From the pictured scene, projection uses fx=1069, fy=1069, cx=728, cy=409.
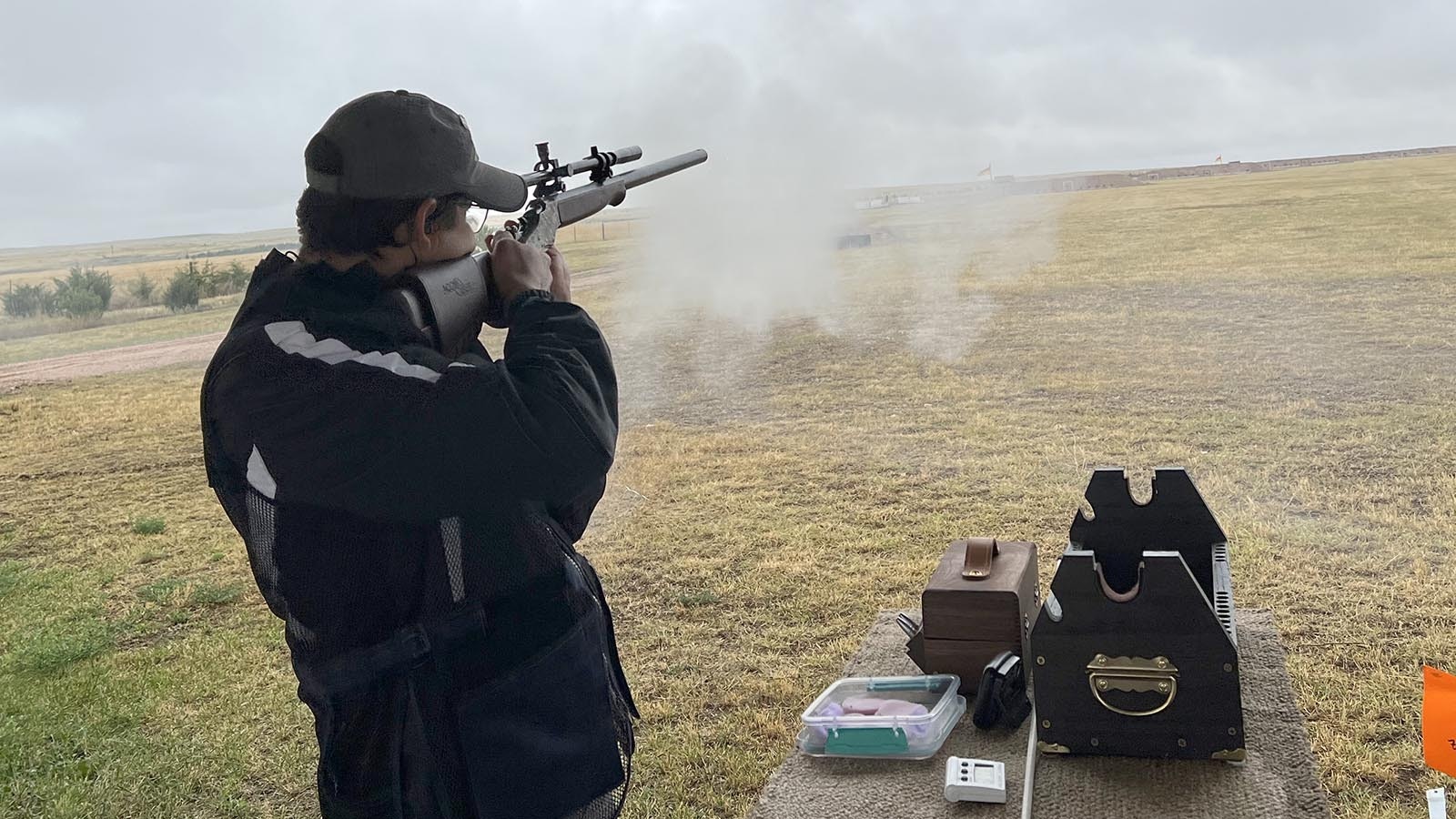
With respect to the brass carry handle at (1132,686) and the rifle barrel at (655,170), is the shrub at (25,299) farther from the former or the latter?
the brass carry handle at (1132,686)

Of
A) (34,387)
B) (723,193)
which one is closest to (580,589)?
(723,193)

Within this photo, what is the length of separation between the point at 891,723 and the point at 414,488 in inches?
30.2

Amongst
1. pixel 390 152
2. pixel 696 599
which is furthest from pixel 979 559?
pixel 696 599

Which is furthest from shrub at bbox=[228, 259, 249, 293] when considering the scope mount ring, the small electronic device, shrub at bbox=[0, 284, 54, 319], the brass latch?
the brass latch

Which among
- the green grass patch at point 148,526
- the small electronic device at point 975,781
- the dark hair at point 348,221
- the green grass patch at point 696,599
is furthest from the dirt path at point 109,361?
the small electronic device at point 975,781

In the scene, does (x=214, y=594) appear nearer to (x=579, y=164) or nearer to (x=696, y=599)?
(x=696, y=599)

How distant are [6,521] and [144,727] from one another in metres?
1.58

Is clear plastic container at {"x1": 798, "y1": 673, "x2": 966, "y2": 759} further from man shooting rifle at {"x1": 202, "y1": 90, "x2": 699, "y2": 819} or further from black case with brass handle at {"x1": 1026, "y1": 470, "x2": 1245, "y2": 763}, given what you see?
man shooting rifle at {"x1": 202, "y1": 90, "x2": 699, "y2": 819}

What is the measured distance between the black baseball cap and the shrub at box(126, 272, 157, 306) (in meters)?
4.21

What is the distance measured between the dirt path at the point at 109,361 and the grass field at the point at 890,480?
2.4 inches

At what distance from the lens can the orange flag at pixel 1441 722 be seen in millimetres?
1395

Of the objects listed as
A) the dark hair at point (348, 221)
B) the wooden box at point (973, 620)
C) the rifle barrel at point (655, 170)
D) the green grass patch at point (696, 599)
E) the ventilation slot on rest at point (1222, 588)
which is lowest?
the green grass patch at point (696, 599)

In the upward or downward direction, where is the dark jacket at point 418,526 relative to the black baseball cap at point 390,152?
downward

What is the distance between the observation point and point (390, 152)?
1104mm
